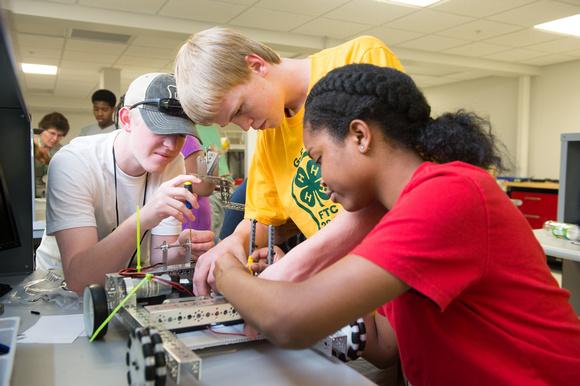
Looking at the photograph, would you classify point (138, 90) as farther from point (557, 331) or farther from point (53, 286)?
point (557, 331)

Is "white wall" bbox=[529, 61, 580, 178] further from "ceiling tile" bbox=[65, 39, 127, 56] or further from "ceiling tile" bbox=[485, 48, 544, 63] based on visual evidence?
"ceiling tile" bbox=[65, 39, 127, 56]

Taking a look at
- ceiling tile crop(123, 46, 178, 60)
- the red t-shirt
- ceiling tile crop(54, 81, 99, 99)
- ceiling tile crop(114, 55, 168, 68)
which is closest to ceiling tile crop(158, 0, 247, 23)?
ceiling tile crop(123, 46, 178, 60)

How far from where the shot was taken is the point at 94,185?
4.67 ft

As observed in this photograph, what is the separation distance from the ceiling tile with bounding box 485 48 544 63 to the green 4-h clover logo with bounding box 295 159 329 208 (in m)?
6.13

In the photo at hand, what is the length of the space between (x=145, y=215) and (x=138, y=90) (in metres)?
0.39

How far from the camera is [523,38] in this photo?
5848 mm

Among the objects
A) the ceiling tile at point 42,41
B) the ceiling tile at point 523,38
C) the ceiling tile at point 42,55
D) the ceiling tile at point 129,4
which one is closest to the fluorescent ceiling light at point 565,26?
the ceiling tile at point 523,38

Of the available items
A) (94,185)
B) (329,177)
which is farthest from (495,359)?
(94,185)

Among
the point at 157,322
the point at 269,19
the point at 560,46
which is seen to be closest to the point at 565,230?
the point at 157,322

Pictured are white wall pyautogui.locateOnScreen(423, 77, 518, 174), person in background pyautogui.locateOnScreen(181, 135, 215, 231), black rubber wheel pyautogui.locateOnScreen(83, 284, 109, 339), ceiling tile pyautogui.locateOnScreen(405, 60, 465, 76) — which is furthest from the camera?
white wall pyautogui.locateOnScreen(423, 77, 518, 174)

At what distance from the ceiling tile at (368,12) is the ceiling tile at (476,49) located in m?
1.69

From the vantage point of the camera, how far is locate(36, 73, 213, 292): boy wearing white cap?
1271 mm

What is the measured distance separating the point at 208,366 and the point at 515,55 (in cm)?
720

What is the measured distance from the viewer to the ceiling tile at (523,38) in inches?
221
